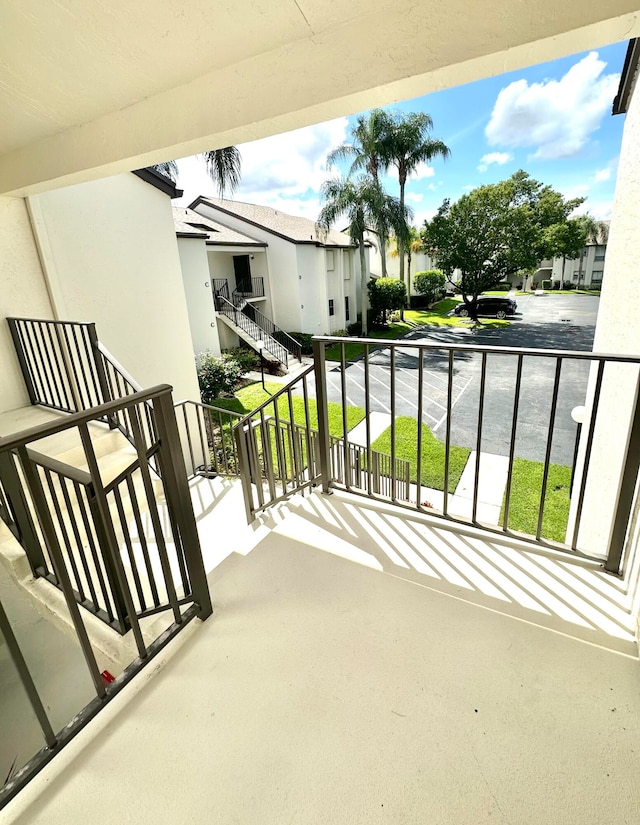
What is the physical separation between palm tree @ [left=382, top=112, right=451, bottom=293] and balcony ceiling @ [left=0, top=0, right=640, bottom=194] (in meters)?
16.1

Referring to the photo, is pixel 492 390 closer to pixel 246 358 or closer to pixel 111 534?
pixel 246 358

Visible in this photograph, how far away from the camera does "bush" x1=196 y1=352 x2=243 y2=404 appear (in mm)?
10484

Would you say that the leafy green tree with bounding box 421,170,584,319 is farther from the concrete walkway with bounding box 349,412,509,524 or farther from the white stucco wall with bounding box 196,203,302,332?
the concrete walkway with bounding box 349,412,509,524

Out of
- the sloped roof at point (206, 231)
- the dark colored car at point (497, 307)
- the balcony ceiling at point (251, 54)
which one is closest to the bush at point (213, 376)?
the sloped roof at point (206, 231)

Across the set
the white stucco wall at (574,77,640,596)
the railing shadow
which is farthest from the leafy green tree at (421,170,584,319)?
the railing shadow

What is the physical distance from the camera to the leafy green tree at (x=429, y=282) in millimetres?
27016

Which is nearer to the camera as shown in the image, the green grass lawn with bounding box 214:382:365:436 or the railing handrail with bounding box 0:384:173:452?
the railing handrail with bounding box 0:384:173:452

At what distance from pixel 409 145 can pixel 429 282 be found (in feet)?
37.4

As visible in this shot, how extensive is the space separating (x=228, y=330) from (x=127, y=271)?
9.04 metres

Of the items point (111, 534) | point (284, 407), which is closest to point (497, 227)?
point (284, 407)

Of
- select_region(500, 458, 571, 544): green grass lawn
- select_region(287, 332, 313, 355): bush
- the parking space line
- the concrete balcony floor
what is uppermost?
the concrete balcony floor

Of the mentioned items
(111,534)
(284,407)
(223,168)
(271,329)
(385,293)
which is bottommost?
(284,407)

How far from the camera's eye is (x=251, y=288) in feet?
55.1

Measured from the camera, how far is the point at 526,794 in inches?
39.6
